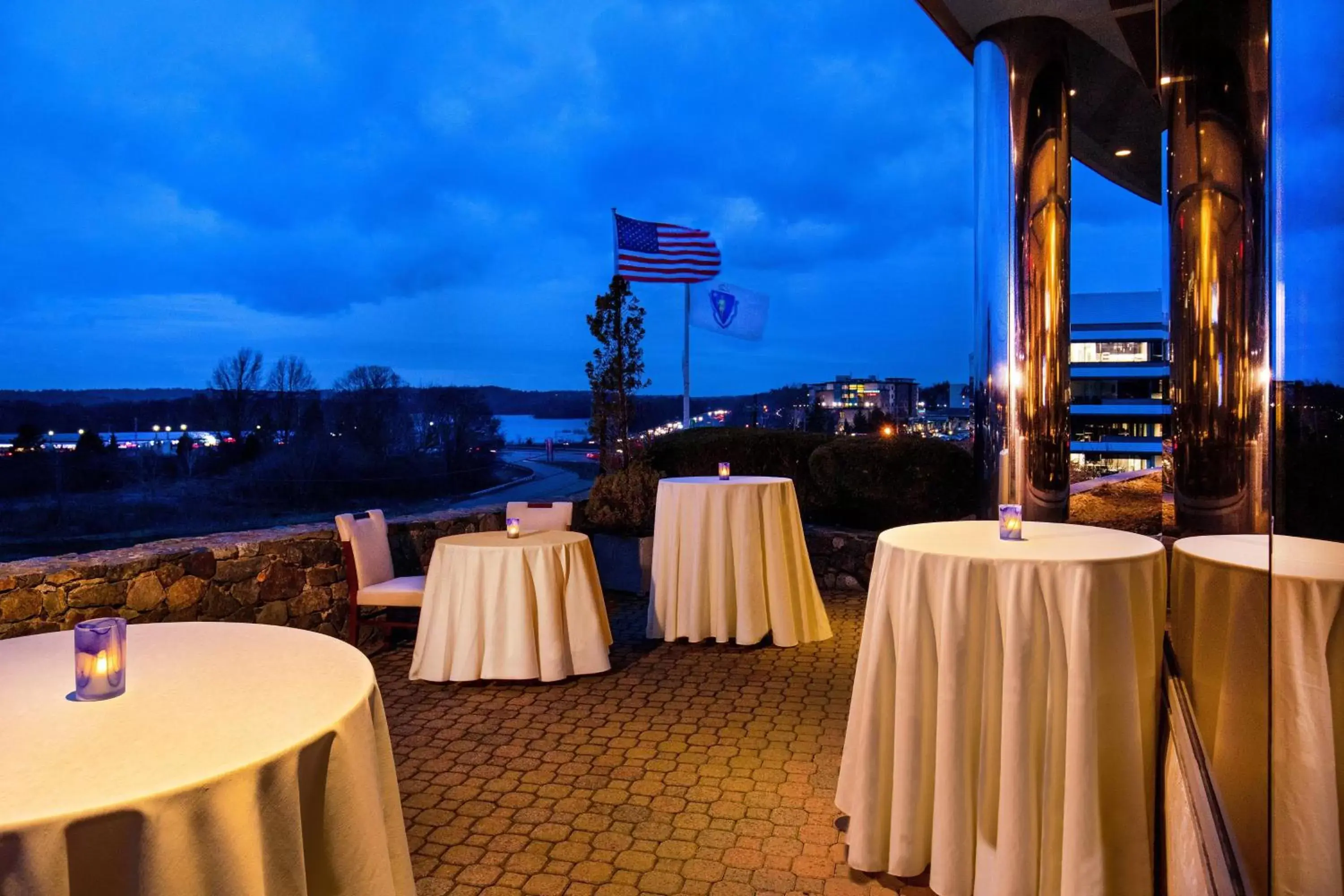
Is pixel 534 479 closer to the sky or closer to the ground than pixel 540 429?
closer to the ground

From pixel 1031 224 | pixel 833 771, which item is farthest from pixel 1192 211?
pixel 1031 224

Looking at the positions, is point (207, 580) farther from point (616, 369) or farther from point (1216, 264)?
point (1216, 264)

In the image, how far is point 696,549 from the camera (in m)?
4.98

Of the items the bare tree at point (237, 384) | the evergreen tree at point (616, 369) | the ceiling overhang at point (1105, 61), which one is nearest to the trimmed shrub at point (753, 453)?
the evergreen tree at point (616, 369)

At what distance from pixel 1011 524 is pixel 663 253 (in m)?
10.4

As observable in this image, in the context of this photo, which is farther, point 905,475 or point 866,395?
point 866,395

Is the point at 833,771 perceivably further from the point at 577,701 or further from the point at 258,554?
the point at 258,554

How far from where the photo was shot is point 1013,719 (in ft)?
6.88

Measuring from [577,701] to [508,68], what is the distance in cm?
4911

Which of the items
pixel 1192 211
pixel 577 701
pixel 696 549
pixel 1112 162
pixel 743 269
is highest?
pixel 743 269

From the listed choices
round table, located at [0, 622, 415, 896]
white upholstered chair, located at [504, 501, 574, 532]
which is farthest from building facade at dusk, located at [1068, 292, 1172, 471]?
white upholstered chair, located at [504, 501, 574, 532]

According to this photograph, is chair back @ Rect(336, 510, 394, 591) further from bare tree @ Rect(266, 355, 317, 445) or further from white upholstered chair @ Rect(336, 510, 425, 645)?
bare tree @ Rect(266, 355, 317, 445)

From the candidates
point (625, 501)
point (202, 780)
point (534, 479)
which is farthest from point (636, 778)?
point (534, 479)

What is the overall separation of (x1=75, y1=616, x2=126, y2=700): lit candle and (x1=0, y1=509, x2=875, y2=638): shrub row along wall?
254 centimetres
